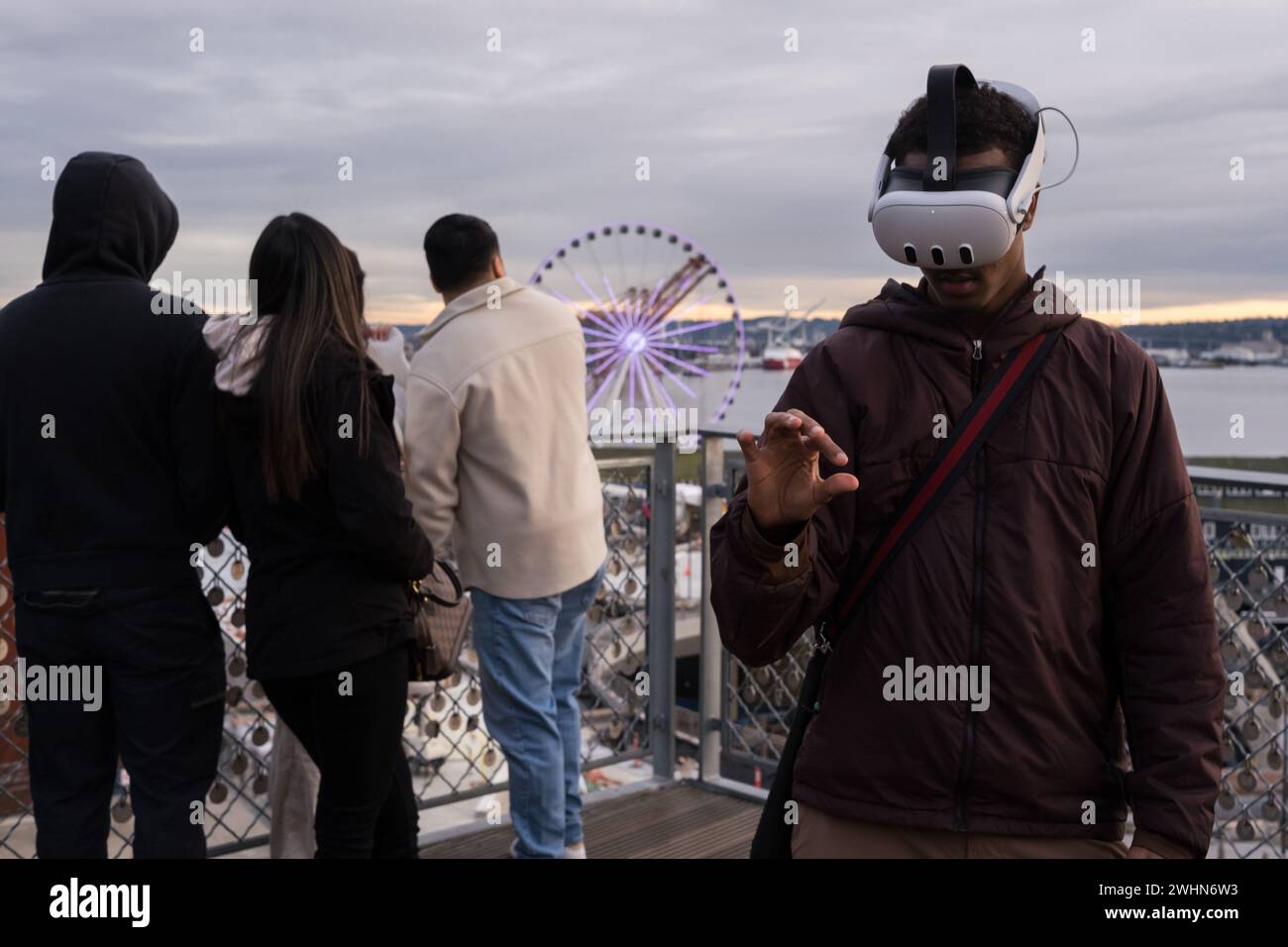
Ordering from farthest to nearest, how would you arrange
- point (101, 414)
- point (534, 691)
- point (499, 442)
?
point (534, 691), point (499, 442), point (101, 414)

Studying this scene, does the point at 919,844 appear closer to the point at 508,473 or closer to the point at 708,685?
the point at 508,473

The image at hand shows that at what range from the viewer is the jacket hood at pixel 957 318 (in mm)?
1838

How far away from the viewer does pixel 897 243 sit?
1768mm

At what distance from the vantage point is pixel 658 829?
459 centimetres

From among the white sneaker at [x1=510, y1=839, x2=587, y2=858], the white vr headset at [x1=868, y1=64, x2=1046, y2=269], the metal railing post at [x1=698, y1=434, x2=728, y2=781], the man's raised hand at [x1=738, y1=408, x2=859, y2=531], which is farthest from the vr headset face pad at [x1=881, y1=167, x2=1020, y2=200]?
the metal railing post at [x1=698, y1=434, x2=728, y2=781]

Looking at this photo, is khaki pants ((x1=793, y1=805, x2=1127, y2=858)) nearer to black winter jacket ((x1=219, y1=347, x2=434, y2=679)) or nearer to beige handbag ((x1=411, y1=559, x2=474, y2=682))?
black winter jacket ((x1=219, y1=347, x2=434, y2=679))

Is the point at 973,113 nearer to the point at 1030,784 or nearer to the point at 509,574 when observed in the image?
the point at 1030,784

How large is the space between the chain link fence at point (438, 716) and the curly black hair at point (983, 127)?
2.52 meters

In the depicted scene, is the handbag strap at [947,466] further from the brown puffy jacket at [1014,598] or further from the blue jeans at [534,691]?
the blue jeans at [534,691]

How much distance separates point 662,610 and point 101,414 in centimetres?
265

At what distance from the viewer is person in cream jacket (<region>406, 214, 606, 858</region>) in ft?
11.7

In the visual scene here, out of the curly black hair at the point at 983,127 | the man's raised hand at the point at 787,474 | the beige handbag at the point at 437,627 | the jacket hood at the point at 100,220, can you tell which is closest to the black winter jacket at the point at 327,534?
the beige handbag at the point at 437,627

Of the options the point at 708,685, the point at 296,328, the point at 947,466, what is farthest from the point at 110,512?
the point at 708,685

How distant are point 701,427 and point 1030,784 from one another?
9.88ft
